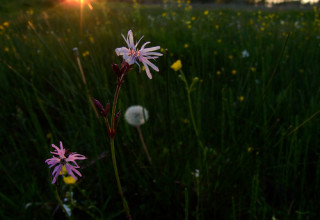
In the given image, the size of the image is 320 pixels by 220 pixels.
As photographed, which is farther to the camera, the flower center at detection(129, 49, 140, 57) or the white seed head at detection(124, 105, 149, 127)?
the white seed head at detection(124, 105, 149, 127)

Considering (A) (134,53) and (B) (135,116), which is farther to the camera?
(B) (135,116)

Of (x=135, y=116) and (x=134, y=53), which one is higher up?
(x=134, y=53)

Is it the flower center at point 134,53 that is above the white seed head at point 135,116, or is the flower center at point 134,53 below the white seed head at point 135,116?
above

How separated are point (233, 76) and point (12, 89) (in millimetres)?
1684

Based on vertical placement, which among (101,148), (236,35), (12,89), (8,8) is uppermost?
(8,8)

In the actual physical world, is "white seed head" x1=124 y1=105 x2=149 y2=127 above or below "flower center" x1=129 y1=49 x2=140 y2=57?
below

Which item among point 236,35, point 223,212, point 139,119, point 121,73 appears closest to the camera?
point 121,73

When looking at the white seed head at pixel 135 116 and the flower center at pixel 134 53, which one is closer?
the flower center at pixel 134 53

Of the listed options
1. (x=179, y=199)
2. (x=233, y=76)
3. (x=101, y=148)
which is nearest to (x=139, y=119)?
(x=101, y=148)

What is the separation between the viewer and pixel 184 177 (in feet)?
3.41

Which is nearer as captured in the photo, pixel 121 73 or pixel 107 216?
pixel 121 73

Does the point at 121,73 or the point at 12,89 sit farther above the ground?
the point at 121,73

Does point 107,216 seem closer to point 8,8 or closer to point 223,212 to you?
point 223,212

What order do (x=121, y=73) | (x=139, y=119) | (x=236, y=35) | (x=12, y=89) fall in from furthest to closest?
(x=236, y=35), (x=12, y=89), (x=139, y=119), (x=121, y=73)
